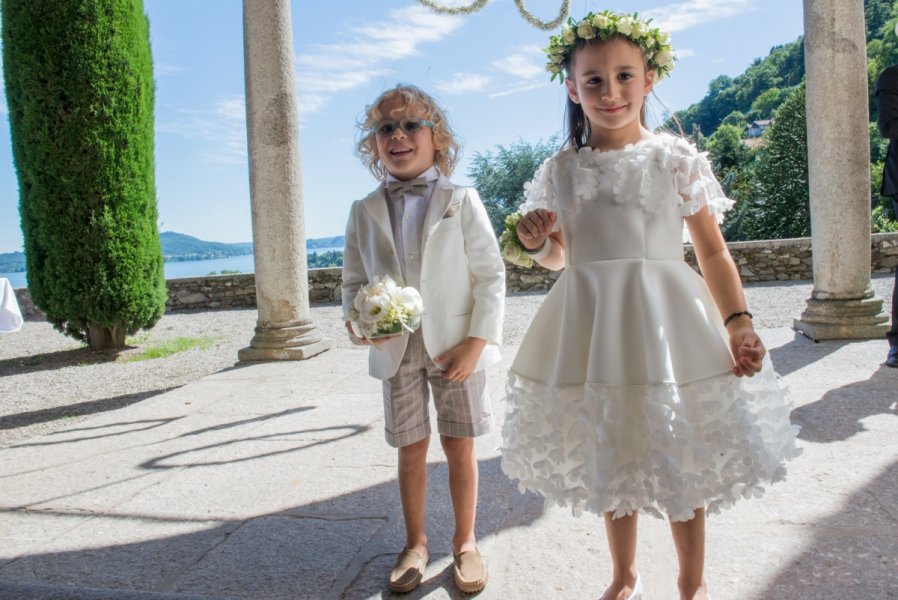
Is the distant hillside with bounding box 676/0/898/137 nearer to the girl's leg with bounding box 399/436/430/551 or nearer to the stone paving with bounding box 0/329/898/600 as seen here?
the stone paving with bounding box 0/329/898/600

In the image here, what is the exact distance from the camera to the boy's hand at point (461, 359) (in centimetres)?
196

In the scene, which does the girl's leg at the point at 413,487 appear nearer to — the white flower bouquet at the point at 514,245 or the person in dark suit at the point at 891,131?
the white flower bouquet at the point at 514,245

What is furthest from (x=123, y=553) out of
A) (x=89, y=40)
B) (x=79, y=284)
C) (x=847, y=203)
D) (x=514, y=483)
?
(x=89, y=40)

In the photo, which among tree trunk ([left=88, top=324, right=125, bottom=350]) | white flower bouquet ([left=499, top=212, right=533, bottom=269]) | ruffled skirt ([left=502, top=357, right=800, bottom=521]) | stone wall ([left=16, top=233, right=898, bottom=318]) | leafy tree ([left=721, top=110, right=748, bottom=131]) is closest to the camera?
ruffled skirt ([left=502, top=357, right=800, bottom=521])

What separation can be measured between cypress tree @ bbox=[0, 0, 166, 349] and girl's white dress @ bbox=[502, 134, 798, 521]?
7134 millimetres

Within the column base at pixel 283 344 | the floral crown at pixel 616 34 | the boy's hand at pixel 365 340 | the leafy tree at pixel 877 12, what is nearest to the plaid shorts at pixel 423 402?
the boy's hand at pixel 365 340

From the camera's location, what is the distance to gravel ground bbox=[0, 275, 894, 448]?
5.52 m

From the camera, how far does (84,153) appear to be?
7.40 m

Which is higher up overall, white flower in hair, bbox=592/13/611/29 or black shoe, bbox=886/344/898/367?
white flower in hair, bbox=592/13/611/29

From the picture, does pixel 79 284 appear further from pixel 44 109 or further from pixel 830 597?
pixel 830 597

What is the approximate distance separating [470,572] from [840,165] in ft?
16.2

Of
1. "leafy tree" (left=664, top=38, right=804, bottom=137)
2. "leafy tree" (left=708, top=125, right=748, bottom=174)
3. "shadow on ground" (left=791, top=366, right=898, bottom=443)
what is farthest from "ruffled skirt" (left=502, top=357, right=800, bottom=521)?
"leafy tree" (left=664, top=38, right=804, bottom=137)

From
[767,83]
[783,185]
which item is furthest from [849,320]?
[767,83]

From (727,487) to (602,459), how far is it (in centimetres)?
29
